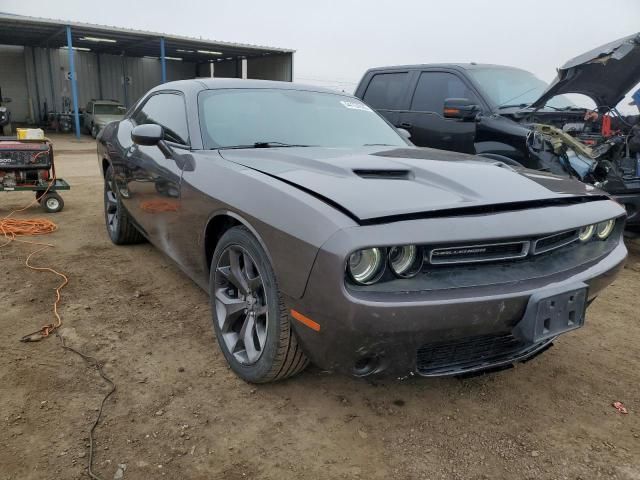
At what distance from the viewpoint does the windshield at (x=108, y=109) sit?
19.6 m

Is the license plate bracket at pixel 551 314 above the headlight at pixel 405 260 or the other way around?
the other way around

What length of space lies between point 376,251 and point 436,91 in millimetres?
4474

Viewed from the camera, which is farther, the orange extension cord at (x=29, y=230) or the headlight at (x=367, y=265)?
the orange extension cord at (x=29, y=230)

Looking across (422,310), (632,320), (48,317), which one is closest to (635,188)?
(632,320)

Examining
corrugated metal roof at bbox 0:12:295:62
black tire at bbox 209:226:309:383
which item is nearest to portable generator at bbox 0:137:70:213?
black tire at bbox 209:226:309:383

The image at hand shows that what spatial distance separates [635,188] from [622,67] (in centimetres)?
125

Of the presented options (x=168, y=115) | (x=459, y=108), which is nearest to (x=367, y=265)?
(x=168, y=115)

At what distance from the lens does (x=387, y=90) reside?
6371mm

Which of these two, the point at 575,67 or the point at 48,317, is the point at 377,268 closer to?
the point at 48,317

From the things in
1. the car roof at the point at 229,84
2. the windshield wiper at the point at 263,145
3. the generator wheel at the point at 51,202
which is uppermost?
the car roof at the point at 229,84

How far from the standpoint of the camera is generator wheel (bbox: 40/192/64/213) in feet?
20.1

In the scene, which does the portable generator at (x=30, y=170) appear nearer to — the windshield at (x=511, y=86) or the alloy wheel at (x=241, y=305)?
the alloy wheel at (x=241, y=305)

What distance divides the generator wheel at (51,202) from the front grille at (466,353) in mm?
5609

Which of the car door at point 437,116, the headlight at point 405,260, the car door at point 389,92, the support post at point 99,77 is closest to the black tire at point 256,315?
the headlight at point 405,260
